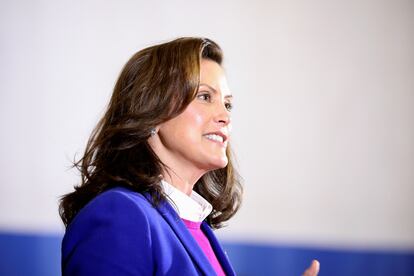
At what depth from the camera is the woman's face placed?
141cm

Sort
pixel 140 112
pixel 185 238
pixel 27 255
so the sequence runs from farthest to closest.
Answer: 1. pixel 27 255
2. pixel 140 112
3. pixel 185 238

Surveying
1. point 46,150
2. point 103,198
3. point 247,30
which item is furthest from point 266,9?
point 103,198

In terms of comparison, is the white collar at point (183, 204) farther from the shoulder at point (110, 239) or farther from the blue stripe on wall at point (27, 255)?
the blue stripe on wall at point (27, 255)

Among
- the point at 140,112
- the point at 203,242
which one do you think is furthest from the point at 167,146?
the point at 203,242

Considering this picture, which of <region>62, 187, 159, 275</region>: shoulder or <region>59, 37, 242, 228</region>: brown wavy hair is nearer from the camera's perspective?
<region>62, 187, 159, 275</region>: shoulder

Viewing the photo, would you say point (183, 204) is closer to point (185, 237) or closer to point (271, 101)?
point (185, 237)

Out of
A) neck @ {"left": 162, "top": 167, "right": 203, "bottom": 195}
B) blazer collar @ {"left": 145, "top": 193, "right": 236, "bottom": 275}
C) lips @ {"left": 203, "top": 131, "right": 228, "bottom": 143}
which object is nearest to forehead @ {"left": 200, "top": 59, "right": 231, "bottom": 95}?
lips @ {"left": 203, "top": 131, "right": 228, "bottom": 143}

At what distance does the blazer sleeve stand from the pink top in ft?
0.89

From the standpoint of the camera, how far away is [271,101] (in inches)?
111

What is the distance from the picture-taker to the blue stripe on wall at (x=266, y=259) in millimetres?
2484

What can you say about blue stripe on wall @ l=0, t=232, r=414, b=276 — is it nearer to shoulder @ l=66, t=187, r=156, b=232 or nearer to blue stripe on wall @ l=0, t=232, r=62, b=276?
blue stripe on wall @ l=0, t=232, r=62, b=276

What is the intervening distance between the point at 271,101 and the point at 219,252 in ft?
4.72

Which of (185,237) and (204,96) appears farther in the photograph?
(204,96)

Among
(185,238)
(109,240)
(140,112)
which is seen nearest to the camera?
(109,240)
